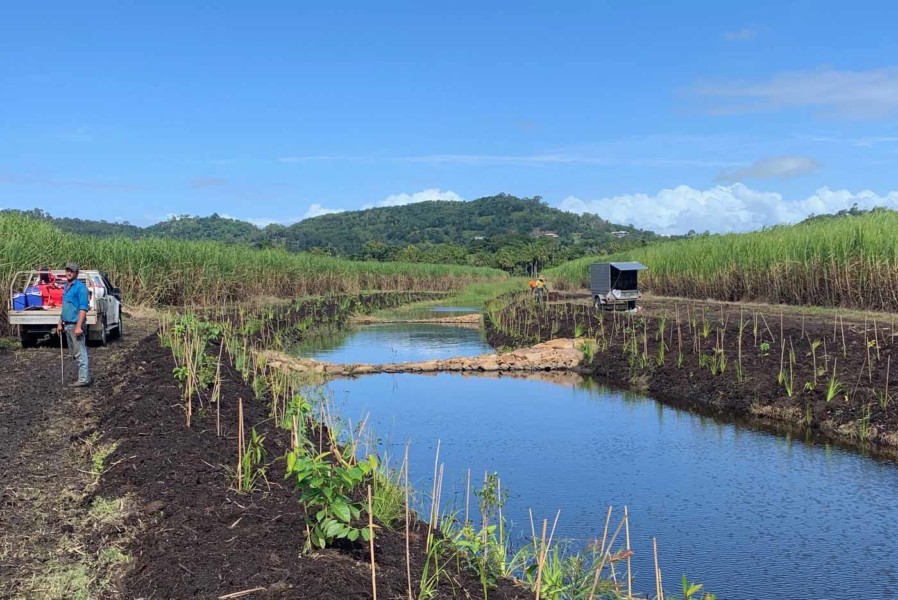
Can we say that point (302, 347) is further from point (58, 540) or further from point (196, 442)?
point (58, 540)

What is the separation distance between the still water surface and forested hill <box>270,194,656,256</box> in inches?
4888

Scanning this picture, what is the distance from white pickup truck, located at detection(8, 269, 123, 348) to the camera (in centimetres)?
1616

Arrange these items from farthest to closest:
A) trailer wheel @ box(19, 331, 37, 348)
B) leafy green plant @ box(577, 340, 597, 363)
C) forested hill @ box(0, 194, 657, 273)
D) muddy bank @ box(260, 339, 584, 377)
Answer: forested hill @ box(0, 194, 657, 273), leafy green plant @ box(577, 340, 597, 363), muddy bank @ box(260, 339, 584, 377), trailer wheel @ box(19, 331, 37, 348)

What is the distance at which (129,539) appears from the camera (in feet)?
19.7

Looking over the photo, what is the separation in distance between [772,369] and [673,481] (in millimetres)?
5825

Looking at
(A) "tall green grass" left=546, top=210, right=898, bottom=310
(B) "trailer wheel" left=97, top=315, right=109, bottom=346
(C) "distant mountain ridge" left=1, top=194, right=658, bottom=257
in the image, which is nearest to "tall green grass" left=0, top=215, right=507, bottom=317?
(B) "trailer wheel" left=97, top=315, right=109, bottom=346

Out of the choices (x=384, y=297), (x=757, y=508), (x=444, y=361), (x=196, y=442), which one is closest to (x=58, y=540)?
(x=196, y=442)

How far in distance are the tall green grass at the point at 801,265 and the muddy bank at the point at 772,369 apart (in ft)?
6.04

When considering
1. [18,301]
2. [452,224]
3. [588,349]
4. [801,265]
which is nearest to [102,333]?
[18,301]

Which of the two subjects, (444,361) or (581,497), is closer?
(581,497)

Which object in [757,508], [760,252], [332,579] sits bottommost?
[757,508]

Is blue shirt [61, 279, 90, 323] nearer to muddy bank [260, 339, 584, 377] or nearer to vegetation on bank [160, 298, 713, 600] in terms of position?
vegetation on bank [160, 298, 713, 600]

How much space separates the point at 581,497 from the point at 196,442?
4.31 metres

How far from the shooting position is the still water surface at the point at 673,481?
24.0 feet
